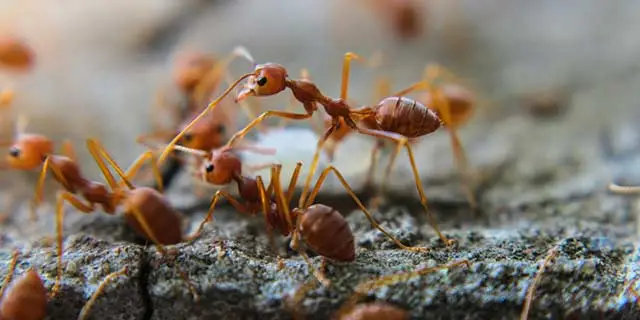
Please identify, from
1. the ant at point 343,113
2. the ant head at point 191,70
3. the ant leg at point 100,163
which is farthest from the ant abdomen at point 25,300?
the ant head at point 191,70

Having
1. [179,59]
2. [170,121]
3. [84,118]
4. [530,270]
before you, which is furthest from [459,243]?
[84,118]

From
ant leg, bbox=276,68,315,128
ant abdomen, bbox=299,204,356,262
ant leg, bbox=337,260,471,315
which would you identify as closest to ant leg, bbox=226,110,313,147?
ant leg, bbox=276,68,315,128

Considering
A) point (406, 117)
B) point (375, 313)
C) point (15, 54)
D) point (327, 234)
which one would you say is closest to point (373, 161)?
point (406, 117)

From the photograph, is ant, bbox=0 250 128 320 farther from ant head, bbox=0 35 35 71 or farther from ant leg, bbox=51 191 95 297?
ant head, bbox=0 35 35 71

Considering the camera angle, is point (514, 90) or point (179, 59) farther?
point (514, 90)

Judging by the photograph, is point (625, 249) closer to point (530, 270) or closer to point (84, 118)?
point (530, 270)

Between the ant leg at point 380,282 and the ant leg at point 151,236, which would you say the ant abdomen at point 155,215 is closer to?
the ant leg at point 151,236

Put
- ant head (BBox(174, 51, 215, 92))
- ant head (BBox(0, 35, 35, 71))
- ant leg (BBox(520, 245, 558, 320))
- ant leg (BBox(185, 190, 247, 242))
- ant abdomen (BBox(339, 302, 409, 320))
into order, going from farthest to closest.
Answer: ant head (BBox(0, 35, 35, 71)), ant head (BBox(174, 51, 215, 92)), ant leg (BBox(185, 190, 247, 242)), ant leg (BBox(520, 245, 558, 320)), ant abdomen (BBox(339, 302, 409, 320))
